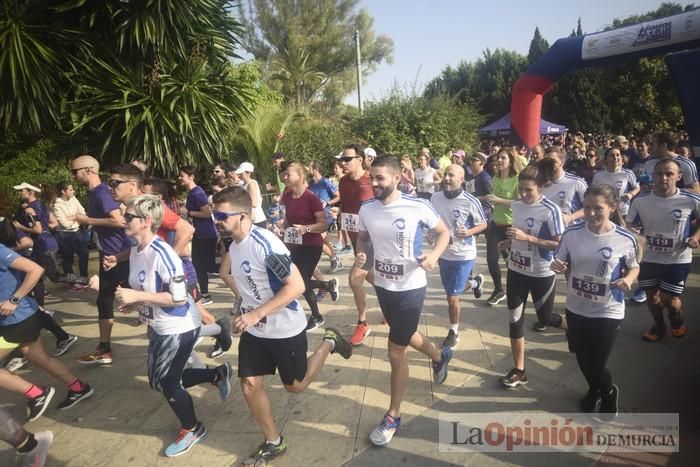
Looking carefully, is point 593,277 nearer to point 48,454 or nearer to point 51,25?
point 48,454

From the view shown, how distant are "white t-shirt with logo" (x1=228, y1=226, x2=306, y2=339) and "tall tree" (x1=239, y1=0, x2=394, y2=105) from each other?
28939mm

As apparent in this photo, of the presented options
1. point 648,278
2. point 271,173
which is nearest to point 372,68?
point 271,173

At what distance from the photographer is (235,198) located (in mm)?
2734

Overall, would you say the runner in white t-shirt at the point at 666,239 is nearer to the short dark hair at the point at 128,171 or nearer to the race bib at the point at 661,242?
the race bib at the point at 661,242

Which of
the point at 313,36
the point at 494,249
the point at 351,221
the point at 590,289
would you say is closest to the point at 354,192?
the point at 351,221

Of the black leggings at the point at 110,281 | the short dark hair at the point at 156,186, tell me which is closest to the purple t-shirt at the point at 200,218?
the short dark hair at the point at 156,186

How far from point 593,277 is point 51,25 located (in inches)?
343

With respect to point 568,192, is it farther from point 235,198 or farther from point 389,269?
point 235,198

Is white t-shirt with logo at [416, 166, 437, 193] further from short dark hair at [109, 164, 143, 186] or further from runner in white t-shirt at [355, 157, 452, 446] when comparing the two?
short dark hair at [109, 164, 143, 186]

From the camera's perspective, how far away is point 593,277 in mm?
3066

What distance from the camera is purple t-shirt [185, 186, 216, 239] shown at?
5730 mm

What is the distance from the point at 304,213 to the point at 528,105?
28.6ft

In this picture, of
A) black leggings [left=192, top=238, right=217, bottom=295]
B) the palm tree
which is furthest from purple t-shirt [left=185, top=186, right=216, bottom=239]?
the palm tree

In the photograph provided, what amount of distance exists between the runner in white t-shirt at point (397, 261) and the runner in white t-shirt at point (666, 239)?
248 cm
